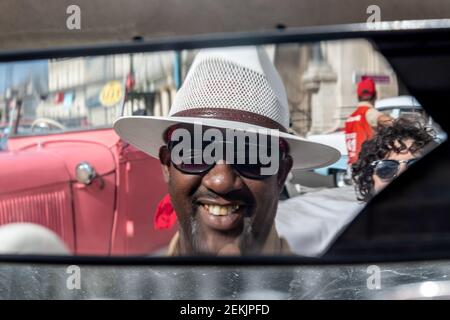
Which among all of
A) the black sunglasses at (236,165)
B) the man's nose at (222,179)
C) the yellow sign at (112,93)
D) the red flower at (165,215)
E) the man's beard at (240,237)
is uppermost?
the yellow sign at (112,93)

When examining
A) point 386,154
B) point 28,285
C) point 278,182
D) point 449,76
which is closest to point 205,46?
point 278,182

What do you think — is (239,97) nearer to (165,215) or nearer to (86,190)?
(165,215)

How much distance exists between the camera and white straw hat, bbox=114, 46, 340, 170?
1765 millimetres

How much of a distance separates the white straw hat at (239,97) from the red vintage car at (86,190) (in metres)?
0.22

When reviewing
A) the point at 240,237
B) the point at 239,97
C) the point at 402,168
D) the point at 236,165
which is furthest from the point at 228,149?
the point at 402,168

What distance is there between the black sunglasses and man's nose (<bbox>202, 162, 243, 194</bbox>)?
0.5 inches

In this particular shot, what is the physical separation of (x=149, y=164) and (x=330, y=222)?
1.88ft

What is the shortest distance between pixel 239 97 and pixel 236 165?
0.20m

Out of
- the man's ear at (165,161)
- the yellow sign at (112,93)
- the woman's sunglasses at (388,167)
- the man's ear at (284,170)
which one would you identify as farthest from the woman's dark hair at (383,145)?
the yellow sign at (112,93)

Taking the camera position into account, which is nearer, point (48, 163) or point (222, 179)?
point (222, 179)

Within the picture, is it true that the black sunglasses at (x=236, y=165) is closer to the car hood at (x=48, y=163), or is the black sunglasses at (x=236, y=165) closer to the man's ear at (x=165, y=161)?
the man's ear at (x=165, y=161)

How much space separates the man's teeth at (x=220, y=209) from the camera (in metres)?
1.82

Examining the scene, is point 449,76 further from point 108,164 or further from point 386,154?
point 108,164

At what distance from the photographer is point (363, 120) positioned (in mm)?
1758
